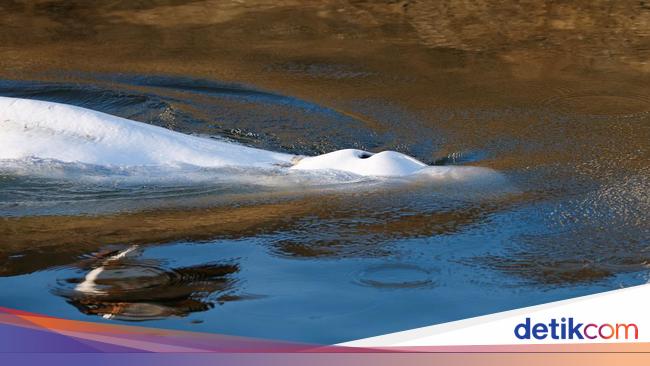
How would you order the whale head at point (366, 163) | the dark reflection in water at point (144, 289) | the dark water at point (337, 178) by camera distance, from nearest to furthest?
the dark reflection in water at point (144, 289) → the dark water at point (337, 178) → the whale head at point (366, 163)

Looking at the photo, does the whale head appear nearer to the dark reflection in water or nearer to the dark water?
the dark water

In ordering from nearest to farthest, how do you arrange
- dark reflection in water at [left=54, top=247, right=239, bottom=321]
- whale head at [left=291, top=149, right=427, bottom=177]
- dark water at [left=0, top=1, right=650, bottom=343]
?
1. dark reflection in water at [left=54, top=247, right=239, bottom=321]
2. dark water at [left=0, top=1, right=650, bottom=343]
3. whale head at [left=291, top=149, right=427, bottom=177]

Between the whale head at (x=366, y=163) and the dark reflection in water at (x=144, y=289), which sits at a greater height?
the dark reflection in water at (x=144, y=289)

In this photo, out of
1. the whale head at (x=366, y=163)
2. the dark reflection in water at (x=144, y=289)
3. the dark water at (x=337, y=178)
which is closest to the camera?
the dark reflection in water at (x=144, y=289)

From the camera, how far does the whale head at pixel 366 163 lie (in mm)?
3904

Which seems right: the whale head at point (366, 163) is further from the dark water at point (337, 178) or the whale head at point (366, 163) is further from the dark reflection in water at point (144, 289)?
the dark reflection in water at point (144, 289)

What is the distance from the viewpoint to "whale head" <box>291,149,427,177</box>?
154 inches

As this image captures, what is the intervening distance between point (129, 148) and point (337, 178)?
2.78ft

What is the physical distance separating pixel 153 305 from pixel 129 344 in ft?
1.10

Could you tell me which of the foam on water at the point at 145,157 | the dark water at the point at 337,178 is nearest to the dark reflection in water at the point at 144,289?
the dark water at the point at 337,178

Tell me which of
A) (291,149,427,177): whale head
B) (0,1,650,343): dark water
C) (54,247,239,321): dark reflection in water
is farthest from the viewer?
(291,149,427,177): whale head

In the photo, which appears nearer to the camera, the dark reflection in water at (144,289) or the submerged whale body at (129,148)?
the dark reflection in water at (144,289)

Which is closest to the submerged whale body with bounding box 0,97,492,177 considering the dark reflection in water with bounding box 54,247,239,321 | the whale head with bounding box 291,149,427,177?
the whale head with bounding box 291,149,427,177

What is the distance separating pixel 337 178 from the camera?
3.88m
